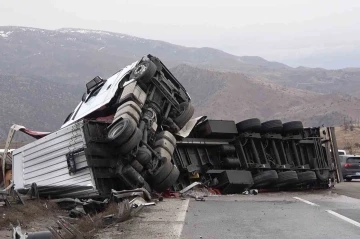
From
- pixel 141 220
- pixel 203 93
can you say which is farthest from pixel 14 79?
pixel 141 220

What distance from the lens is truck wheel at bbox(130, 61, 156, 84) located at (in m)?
13.8

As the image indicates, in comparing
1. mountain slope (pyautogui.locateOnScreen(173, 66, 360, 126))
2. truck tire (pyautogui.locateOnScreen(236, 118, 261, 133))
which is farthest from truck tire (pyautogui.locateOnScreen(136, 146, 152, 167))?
mountain slope (pyautogui.locateOnScreen(173, 66, 360, 126))

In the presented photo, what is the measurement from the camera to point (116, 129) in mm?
11805

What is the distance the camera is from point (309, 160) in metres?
17.7

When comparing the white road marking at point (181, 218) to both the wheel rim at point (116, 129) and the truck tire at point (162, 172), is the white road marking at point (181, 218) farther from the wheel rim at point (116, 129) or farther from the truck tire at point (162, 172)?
the wheel rim at point (116, 129)

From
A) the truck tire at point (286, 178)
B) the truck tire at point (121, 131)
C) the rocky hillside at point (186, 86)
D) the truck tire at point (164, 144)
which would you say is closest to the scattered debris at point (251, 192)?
the truck tire at point (286, 178)

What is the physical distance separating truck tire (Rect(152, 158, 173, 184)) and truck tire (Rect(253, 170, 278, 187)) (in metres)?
3.81

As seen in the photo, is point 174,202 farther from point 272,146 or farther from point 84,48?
point 84,48

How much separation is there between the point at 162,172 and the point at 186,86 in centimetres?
10119

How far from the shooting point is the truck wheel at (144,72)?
543 inches

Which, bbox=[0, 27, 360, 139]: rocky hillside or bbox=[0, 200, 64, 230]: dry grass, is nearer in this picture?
bbox=[0, 200, 64, 230]: dry grass

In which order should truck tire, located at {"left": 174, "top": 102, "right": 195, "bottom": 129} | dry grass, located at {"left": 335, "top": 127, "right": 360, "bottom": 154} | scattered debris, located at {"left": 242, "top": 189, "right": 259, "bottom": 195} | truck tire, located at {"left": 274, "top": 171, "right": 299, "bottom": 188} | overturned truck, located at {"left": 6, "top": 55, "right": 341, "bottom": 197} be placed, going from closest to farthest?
overturned truck, located at {"left": 6, "top": 55, "right": 341, "bottom": 197}
truck tire, located at {"left": 174, "top": 102, "right": 195, "bottom": 129}
scattered debris, located at {"left": 242, "top": 189, "right": 259, "bottom": 195}
truck tire, located at {"left": 274, "top": 171, "right": 299, "bottom": 188}
dry grass, located at {"left": 335, "top": 127, "right": 360, "bottom": 154}

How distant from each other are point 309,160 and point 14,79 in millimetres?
82117

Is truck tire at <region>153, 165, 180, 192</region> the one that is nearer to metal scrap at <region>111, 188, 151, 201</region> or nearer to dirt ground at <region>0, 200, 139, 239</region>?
metal scrap at <region>111, 188, 151, 201</region>
